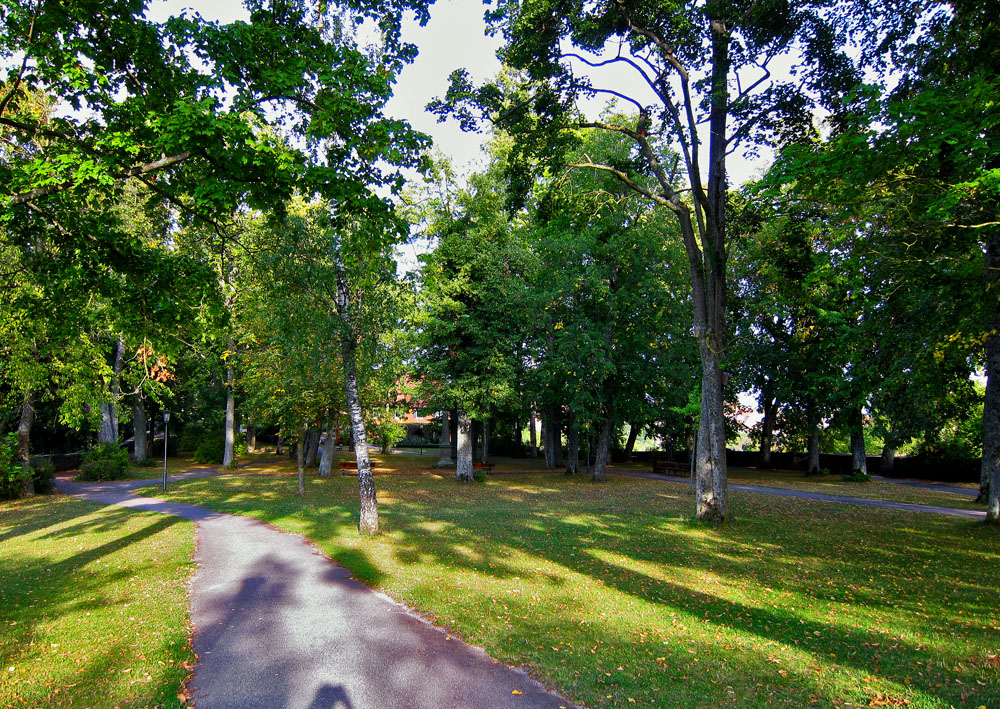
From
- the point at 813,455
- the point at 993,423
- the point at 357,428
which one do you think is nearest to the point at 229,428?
the point at 357,428

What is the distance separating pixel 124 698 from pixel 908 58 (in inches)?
593

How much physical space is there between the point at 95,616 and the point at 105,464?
2113cm

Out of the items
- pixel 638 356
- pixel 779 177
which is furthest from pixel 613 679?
pixel 638 356

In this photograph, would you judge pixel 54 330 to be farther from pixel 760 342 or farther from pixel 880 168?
pixel 760 342

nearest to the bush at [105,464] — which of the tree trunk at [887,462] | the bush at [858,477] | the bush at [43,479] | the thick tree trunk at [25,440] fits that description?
the bush at [43,479]

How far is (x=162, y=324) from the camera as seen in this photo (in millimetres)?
8008

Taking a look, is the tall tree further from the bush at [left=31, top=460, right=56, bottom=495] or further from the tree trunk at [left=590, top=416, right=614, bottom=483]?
the bush at [left=31, top=460, right=56, bottom=495]

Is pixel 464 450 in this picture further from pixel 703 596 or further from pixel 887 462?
pixel 887 462

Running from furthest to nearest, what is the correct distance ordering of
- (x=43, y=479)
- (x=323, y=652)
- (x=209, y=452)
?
(x=209, y=452)
(x=43, y=479)
(x=323, y=652)

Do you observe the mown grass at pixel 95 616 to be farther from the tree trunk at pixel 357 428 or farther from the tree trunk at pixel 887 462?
the tree trunk at pixel 887 462

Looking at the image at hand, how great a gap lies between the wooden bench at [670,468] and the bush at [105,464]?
28.0 metres


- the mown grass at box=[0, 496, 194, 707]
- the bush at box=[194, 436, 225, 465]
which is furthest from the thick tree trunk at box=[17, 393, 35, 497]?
the bush at box=[194, 436, 225, 465]

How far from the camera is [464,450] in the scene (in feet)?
82.6

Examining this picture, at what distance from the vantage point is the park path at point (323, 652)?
187 inches
